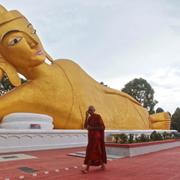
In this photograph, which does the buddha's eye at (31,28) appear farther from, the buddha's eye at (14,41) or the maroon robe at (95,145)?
the maroon robe at (95,145)

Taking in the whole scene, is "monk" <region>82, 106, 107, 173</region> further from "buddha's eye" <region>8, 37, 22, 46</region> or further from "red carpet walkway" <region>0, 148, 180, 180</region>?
"buddha's eye" <region>8, 37, 22, 46</region>

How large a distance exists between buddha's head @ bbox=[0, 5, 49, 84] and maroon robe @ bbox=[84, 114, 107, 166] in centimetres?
840

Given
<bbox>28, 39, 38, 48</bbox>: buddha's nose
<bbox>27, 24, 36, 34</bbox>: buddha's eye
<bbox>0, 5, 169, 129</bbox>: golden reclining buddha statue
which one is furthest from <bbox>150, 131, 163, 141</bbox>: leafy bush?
<bbox>27, 24, 36, 34</bbox>: buddha's eye

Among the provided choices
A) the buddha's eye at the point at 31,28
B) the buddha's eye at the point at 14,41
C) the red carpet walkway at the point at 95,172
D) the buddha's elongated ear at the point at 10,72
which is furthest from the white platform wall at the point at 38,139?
the buddha's eye at the point at 31,28

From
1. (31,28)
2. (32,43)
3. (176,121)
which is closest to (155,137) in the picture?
(32,43)

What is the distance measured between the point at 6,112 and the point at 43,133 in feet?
7.26

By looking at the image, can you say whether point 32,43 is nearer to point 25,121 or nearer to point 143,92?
point 25,121

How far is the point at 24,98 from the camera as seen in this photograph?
48.0ft

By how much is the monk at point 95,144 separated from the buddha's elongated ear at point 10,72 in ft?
27.2

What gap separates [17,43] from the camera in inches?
566

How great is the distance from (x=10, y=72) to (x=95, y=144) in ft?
29.6

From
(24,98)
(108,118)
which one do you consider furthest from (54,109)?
(108,118)

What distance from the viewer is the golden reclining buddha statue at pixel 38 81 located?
14.4 metres

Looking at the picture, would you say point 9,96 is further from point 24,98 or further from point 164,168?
point 164,168
